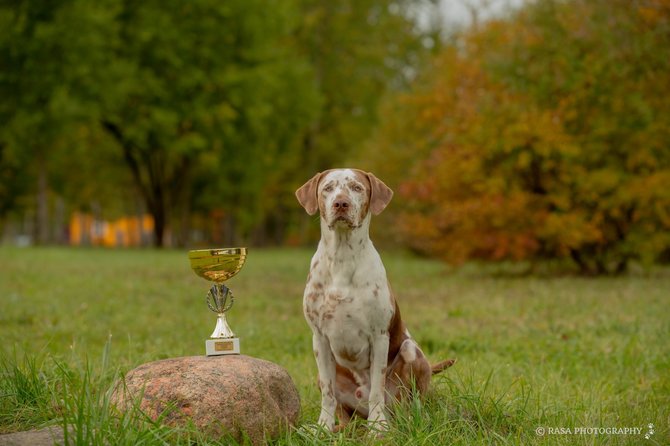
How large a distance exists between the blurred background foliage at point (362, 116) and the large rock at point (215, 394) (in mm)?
11841

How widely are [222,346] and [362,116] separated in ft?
118

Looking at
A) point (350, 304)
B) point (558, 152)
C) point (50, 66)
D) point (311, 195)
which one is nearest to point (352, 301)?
→ point (350, 304)

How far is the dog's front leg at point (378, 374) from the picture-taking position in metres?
4.33

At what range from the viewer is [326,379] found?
4473 millimetres

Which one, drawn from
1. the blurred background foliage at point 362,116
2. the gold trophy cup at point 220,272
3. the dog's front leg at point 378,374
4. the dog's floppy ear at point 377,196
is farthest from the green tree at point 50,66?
the dog's front leg at point 378,374

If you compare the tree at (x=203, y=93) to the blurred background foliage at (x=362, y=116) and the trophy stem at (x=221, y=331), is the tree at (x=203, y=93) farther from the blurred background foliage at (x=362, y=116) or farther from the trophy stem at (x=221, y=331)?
the trophy stem at (x=221, y=331)

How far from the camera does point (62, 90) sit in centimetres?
2584

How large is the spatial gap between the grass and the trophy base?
0.57 meters

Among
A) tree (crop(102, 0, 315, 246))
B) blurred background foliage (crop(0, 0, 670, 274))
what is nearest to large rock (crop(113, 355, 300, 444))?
blurred background foliage (crop(0, 0, 670, 274))

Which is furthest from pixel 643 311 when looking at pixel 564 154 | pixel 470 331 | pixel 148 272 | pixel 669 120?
pixel 148 272

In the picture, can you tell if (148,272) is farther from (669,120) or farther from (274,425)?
(274,425)

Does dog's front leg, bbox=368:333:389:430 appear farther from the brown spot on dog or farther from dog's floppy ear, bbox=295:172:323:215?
dog's floppy ear, bbox=295:172:323:215

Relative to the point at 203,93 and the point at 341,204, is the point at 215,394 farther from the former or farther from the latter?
the point at 203,93

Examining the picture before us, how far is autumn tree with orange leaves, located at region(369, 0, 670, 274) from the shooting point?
15.5 metres
